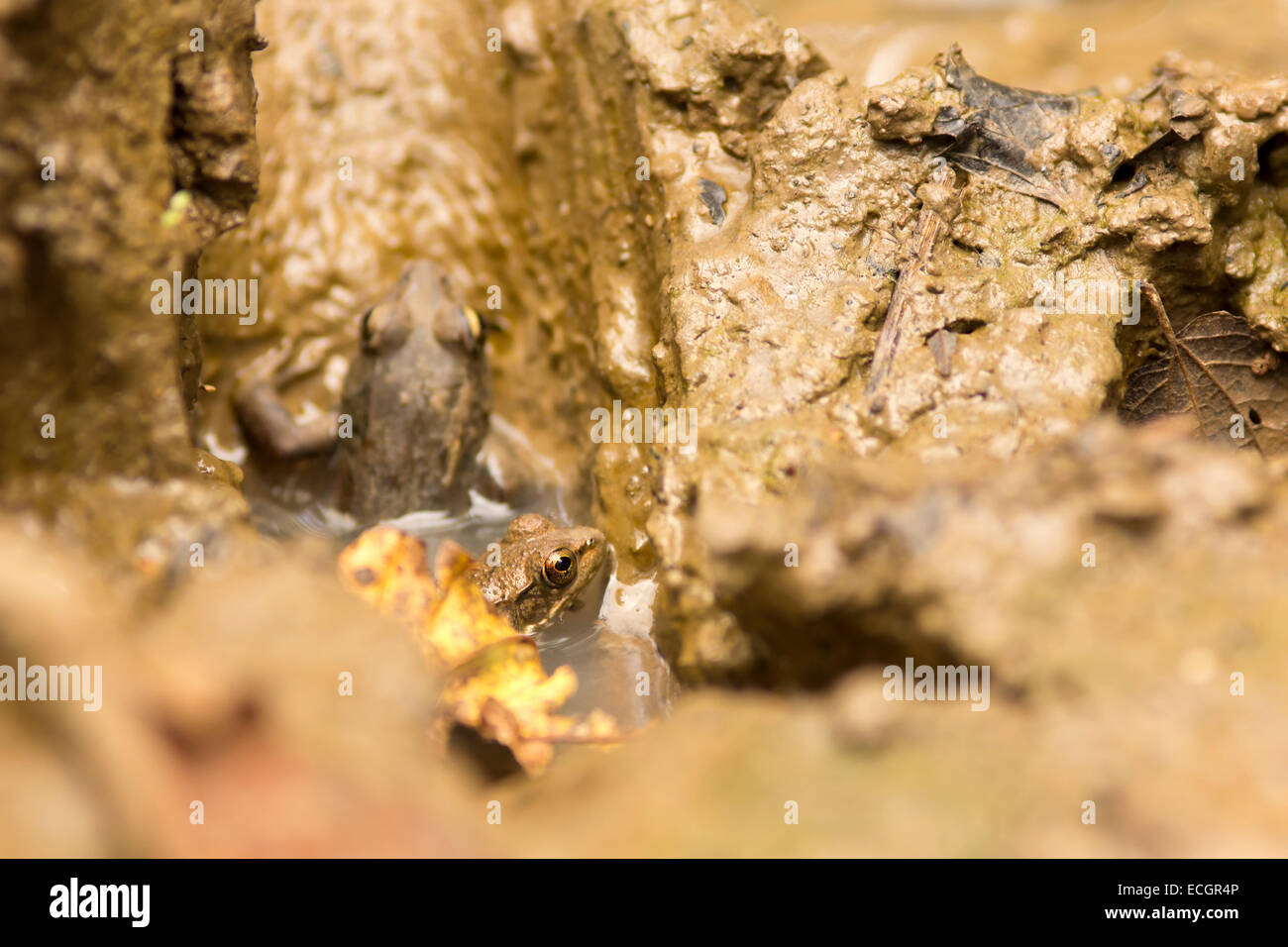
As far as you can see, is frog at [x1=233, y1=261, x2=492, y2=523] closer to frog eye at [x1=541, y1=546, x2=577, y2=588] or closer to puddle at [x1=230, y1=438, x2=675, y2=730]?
puddle at [x1=230, y1=438, x2=675, y2=730]

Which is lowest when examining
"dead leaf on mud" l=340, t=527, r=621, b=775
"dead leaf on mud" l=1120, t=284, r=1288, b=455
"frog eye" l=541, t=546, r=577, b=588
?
"dead leaf on mud" l=340, t=527, r=621, b=775

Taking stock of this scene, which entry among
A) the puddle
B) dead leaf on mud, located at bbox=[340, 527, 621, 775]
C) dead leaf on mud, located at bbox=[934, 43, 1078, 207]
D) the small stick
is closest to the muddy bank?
dead leaf on mud, located at bbox=[340, 527, 621, 775]

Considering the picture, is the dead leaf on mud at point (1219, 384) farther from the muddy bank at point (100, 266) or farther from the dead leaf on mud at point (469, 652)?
the muddy bank at point (100, 266)

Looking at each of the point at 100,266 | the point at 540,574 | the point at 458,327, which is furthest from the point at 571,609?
the point at 100,266

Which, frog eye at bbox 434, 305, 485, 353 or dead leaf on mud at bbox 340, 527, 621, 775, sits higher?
frog eye at bbox 434, 305, 485, 353

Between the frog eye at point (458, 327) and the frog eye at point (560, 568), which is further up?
the frog eye at point (458, 327)

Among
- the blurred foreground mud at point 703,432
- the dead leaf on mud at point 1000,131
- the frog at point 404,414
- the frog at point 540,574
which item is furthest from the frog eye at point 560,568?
the dead leaf on mud at point 1000,131

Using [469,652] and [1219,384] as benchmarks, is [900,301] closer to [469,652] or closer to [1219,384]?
[1219,384]
